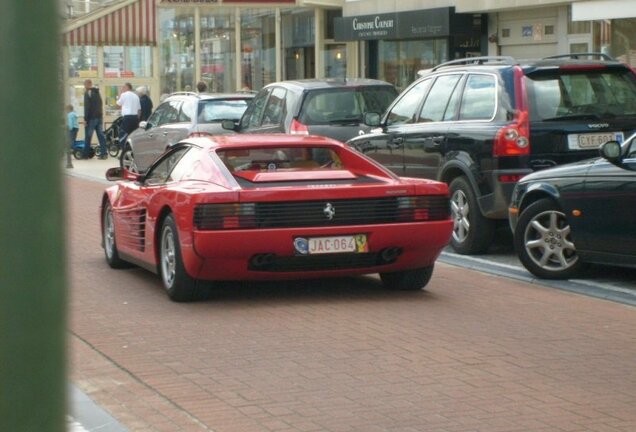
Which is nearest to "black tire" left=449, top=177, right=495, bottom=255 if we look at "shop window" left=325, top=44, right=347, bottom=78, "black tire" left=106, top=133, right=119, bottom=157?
"black tire" left=106, top=133, right=119, bottom=157

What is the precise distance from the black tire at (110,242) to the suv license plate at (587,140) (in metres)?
4.21

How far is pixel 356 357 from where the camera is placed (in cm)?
775

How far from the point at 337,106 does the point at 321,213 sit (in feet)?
23.9

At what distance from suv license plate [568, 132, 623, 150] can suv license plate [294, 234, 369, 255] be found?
3292 mm

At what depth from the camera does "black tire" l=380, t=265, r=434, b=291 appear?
405 inches

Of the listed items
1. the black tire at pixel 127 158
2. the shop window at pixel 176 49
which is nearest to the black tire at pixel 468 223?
the black tire at pixel 127 158

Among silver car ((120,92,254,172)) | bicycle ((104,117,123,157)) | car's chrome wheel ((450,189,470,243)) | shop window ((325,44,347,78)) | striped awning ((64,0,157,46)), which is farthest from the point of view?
shop window ((325,44,347,78))

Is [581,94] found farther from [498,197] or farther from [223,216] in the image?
[223,216]

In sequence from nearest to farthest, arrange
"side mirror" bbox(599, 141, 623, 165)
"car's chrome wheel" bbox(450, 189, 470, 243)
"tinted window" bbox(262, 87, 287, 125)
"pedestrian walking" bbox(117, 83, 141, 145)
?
"side mirror" bbox(599, 141, 623, 165), "car's chrome wheel" bbox(450, 189, 470, 243), "tinted window" bbox(262, 87, 287, 125), "pedestrian walking" bbox(117, 83, 141, 145)

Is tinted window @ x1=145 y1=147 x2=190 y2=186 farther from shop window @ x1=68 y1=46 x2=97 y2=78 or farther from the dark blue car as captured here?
shop window @ x1=68 y1=46 x2=97 y2=78

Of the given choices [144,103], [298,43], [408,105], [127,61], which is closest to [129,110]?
[144,103]

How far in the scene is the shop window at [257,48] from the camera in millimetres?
36094

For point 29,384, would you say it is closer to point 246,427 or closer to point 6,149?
point 6,149

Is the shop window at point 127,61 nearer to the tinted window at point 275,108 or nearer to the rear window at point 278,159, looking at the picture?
the tinted window at point 275,108
